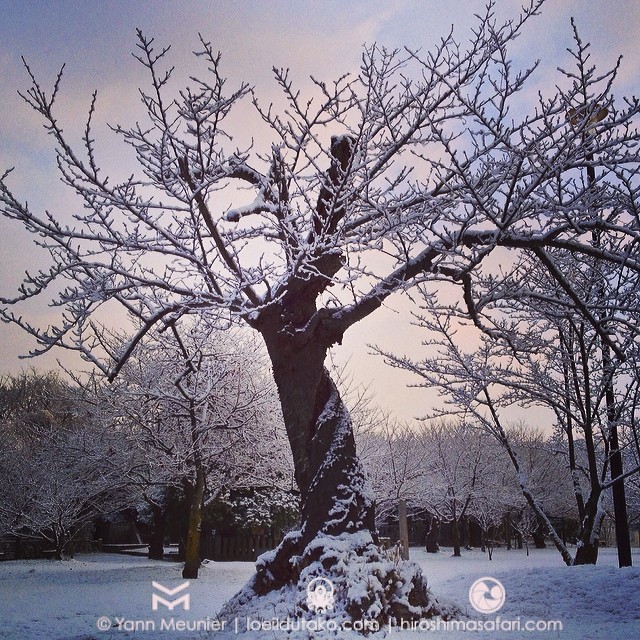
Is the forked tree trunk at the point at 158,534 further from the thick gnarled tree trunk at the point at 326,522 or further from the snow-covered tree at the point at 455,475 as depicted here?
the thick gnarled tree trunk at the point at 326,522

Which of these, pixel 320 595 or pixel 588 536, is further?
pixel 588 536

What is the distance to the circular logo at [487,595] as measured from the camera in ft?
25.0

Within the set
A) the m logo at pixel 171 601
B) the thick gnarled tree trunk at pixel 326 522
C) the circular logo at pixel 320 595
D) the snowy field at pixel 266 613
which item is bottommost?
the m logo at pixel 171 601

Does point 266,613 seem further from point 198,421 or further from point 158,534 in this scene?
point 158,534

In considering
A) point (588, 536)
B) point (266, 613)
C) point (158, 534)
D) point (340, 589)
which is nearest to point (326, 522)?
point (340, 589)

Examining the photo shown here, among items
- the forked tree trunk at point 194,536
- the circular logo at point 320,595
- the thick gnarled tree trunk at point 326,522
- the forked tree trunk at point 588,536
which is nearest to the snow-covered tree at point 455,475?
the forked tree trunk at point 194,536

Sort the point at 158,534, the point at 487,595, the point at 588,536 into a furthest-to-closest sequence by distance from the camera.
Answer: the point at 158,534 → the point at 588,536 → the point at 487,595

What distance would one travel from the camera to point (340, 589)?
589 cm

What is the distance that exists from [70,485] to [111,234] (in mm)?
→ 13710

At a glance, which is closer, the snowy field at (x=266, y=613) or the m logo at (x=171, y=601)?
the snowy field at (x=266, y=613)

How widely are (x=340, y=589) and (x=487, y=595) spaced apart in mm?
3666

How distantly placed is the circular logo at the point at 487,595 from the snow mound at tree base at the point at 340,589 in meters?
1.06

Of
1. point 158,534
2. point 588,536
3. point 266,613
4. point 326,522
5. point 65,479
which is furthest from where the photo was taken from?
point 158,534

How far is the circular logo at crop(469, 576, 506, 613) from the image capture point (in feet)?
25.0
